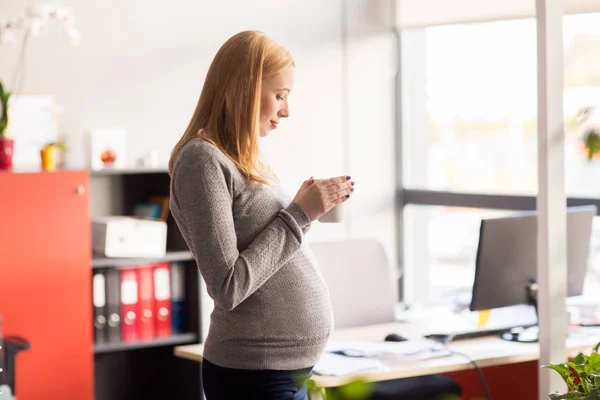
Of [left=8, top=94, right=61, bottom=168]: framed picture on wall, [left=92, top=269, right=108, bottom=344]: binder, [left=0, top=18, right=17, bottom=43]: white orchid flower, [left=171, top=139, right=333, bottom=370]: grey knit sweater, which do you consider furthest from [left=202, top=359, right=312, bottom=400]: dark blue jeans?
[left=0, top=18, right=17, bottom=43]: white orchid flower

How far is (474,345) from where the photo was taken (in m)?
2.96

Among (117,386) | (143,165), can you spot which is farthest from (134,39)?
(117,386)

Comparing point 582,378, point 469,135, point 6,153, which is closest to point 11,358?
point 6,153

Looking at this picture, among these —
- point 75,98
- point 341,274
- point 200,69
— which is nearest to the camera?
point 341,274

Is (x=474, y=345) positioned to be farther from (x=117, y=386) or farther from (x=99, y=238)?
(x=117, y=386)

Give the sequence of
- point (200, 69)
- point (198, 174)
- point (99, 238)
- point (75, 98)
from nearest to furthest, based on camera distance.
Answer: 1. point (198, 174)
2. point (99, 238)
3. point (75, 98)
4. point (200, 69)

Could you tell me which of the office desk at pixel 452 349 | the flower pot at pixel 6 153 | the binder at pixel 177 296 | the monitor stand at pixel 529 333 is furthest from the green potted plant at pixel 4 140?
the monitor stand at pixel 529 333

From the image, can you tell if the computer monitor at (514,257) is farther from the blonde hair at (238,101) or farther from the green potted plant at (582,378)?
the green potted plant at (582,378)

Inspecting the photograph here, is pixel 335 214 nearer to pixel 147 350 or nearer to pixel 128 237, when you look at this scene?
→ pixel 128 237

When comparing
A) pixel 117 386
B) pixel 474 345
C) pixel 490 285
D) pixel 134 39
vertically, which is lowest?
pixel 117 386

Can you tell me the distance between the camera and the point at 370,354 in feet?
9.04

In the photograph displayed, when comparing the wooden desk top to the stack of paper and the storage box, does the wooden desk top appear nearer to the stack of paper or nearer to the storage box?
the stack of paper

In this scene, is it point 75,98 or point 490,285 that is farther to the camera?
point 75,98

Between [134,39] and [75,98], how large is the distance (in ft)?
1.41
